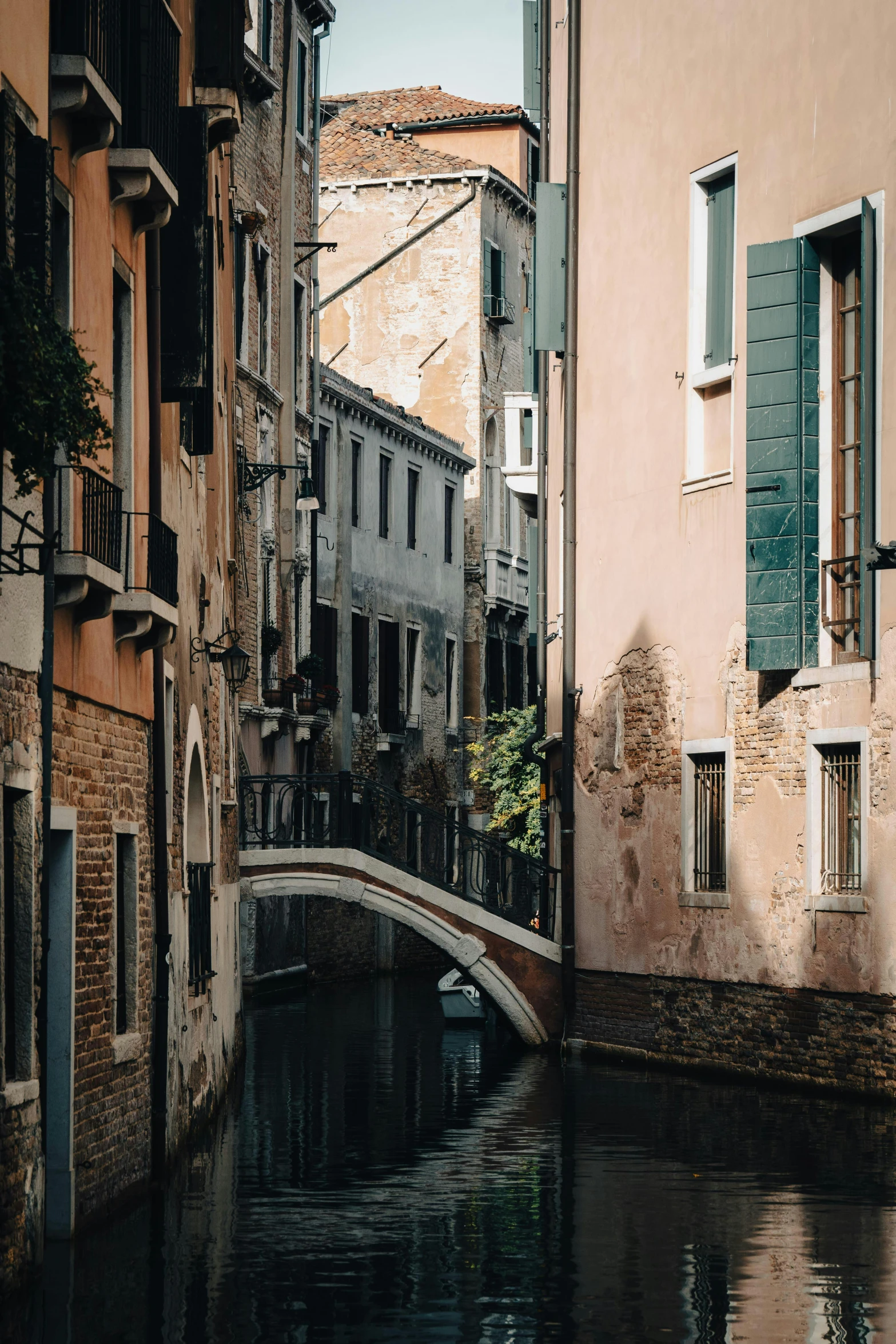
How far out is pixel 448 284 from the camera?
3834 cm

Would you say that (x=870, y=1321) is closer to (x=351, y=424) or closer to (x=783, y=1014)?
(x=783, y=1014)

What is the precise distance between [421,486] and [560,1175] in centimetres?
2431

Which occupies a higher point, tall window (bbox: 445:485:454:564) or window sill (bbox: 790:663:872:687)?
tall window (bbox: 445:485:454:564)

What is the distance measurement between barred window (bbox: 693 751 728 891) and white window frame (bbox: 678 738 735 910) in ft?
0.09

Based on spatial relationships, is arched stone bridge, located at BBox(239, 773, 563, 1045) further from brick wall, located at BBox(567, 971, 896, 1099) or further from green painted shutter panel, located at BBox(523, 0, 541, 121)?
green painted shutter panel, located at BBox(523, 0, 541, 121)

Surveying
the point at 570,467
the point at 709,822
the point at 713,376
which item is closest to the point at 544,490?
the point at 570,467

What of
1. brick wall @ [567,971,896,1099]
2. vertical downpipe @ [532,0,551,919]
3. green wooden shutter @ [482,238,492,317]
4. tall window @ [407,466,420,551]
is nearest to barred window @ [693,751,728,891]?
brick wall @ [567,971,896,1099]

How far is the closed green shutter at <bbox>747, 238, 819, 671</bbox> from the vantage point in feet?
53.9

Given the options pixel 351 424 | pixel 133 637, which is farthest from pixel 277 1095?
pixel 351 424

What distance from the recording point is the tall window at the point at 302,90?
28984 millimetres

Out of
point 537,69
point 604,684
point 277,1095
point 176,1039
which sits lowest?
point 277,1095

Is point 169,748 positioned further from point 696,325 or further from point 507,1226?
point 696,325

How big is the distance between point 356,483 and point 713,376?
51.2ft

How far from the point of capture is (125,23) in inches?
429
